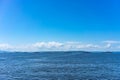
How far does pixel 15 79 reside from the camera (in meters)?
48.1

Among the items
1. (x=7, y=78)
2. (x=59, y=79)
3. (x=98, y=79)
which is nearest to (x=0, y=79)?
(x=7, y=78)

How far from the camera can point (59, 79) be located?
48.1 metres

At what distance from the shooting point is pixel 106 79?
48562 mm

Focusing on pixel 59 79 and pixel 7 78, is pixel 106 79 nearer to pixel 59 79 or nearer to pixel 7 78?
pixel 59 79

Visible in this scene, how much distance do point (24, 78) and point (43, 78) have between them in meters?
3.95

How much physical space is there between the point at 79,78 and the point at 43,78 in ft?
24.7

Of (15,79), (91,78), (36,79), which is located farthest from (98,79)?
(15,79)

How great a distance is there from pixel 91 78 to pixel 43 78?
1005cm

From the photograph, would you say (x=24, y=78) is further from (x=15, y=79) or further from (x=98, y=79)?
(x=98, y=79)

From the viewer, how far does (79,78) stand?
49.3 meters

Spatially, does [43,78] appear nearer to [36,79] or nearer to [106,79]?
[36,79]

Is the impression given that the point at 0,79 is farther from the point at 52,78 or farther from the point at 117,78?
the point at 117,78

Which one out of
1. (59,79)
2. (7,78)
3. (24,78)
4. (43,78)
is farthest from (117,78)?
(7,78)

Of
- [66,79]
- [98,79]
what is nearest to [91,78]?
[98,79]
